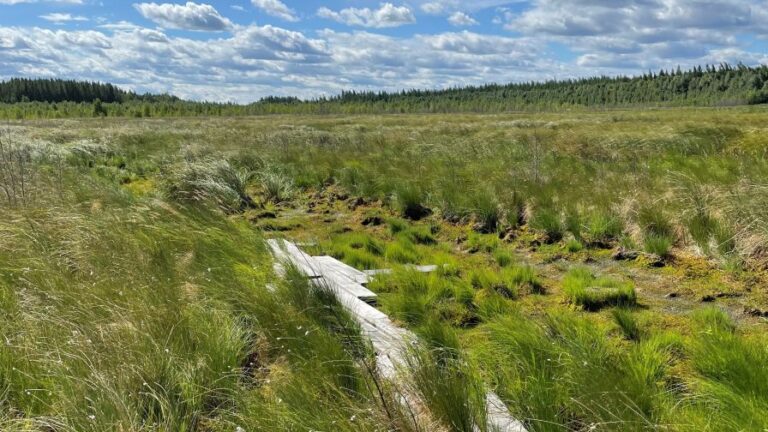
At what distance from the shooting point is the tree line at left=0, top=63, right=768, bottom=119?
92.9 metres

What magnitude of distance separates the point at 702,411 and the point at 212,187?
25.0 ft

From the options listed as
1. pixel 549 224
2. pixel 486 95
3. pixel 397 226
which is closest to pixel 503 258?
pixel 549 224

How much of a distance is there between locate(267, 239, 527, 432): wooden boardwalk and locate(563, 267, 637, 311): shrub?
1355 millimetres

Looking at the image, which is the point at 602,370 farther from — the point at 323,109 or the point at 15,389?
the point at 323,109

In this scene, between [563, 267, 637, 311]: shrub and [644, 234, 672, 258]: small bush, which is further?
[644, 234, 672, 258]: small bush

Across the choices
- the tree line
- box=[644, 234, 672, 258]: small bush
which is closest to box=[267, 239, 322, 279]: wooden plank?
box=[644, 234, 672, 258]: small bush

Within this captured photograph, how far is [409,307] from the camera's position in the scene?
4.19m

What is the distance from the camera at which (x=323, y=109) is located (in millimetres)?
115562

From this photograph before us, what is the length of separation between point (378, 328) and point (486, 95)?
6782 inches

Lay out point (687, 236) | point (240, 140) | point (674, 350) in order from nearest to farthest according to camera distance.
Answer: point (674, 350) < point (687, 236) < point (240, 140)

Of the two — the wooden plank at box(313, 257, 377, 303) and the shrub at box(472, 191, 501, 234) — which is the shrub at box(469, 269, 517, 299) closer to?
the wooden plank at box(313, 257, 377, 303)

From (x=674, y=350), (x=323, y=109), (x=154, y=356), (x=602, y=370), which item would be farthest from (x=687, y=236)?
(x=323, y=109)

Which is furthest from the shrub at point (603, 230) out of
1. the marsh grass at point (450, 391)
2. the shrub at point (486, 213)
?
the marsh grass at point (450, 391)

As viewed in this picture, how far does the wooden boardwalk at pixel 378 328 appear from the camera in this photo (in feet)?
8.50
